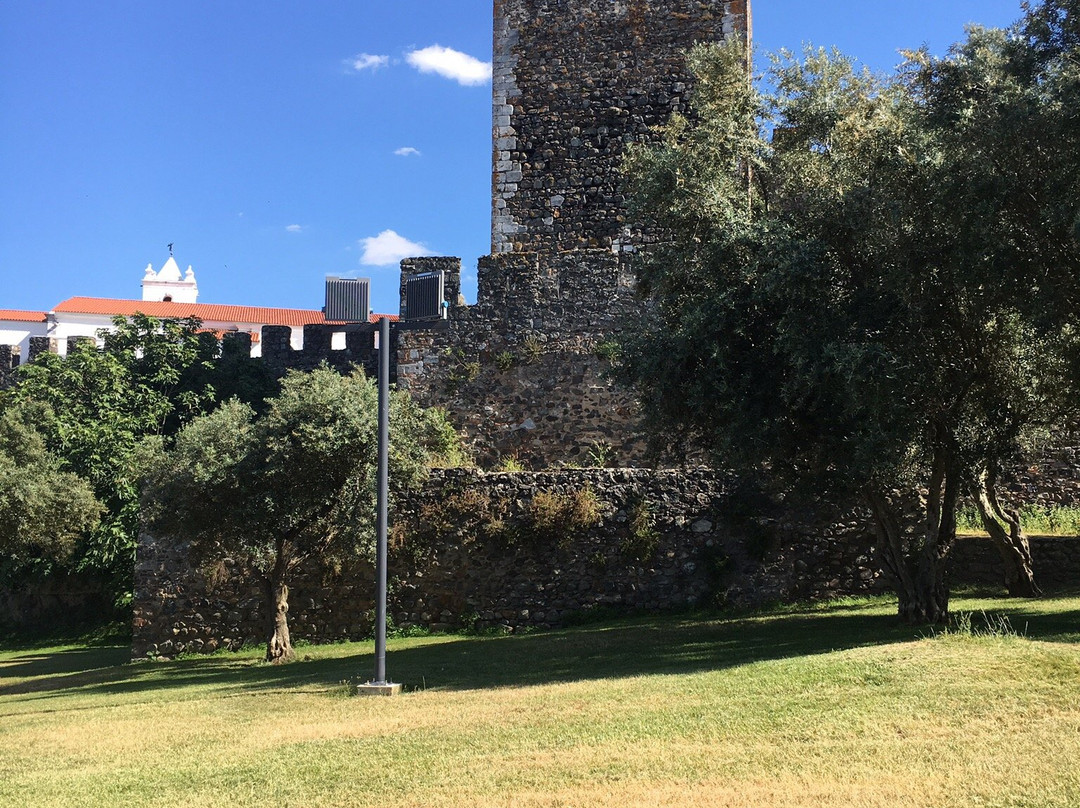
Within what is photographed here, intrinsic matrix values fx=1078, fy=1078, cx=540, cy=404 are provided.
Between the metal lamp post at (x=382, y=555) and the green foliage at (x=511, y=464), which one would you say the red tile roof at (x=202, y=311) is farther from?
the metal lamp post at (x=382, y=555)

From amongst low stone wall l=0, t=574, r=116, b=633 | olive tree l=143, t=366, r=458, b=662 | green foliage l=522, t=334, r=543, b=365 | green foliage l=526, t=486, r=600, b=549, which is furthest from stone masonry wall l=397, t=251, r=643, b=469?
low stone wall l=0, t=574, r=116, b=633

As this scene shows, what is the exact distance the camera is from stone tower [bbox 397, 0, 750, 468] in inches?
813

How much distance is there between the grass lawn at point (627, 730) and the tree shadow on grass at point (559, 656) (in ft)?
0.26

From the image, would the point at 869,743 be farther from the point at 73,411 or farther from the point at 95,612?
the point at 73,411

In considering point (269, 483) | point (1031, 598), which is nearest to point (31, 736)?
point (269, 483)

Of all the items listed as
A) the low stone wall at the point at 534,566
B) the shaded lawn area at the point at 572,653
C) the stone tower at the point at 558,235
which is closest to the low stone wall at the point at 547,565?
the low stone wall at the point at 534,566

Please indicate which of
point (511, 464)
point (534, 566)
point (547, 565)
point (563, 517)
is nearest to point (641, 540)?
point (563, 517)

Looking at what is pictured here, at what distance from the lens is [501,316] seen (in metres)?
21.2

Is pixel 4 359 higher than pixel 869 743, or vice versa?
pixel 4 359

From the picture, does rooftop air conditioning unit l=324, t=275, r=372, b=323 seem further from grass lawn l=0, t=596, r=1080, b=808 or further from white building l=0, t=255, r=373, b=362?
white building l=0, t=255, r=373, b=362

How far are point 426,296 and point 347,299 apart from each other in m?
4.23

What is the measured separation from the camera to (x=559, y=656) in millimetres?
13695

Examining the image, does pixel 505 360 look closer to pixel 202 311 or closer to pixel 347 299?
pixel 347 299

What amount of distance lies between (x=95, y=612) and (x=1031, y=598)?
742 inches
